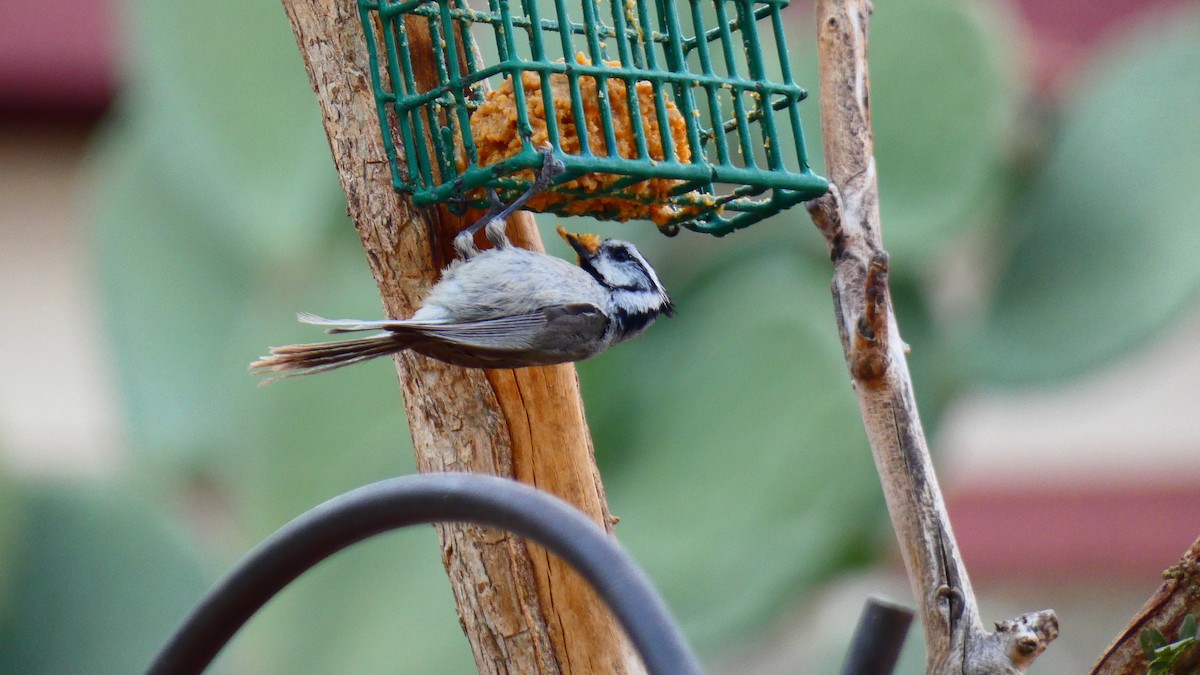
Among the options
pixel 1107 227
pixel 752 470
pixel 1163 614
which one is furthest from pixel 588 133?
pixel 1107 227

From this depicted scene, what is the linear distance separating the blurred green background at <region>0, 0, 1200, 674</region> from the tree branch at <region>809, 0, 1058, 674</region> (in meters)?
2.18

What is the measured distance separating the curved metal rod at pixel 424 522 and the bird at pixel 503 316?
0.50 meters

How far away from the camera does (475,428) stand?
2225 millimetres

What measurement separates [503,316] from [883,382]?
0.68 metres

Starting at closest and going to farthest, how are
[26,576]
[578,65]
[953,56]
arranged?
1. [578,65]
2. [26,576]
3. [953,56]

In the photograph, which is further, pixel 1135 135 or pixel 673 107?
pixel 1135 135

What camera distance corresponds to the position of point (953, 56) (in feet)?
15.7

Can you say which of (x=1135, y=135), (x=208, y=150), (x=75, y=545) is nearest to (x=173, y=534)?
(x=75, y=545)

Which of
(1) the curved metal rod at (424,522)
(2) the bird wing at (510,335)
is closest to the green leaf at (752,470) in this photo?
(2) the bird wing at (510,335)

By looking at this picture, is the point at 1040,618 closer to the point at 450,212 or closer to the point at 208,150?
the point at 450,212

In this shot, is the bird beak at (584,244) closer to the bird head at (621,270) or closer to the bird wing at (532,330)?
the bird head at (621,270)

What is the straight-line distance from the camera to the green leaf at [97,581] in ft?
13.8

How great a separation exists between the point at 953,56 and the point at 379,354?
3156 mm

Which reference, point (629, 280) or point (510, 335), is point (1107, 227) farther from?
point (510, 335)
